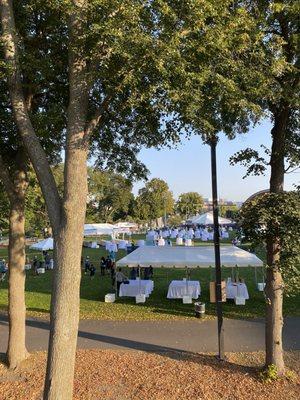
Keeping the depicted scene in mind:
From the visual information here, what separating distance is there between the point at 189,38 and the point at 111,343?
7.82 meters

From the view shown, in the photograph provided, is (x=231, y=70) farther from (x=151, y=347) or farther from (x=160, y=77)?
(x=151, y=347)

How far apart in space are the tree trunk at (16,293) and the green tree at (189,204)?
108 metres

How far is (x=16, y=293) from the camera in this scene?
9.14 meters

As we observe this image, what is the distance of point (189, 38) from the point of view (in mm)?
6559

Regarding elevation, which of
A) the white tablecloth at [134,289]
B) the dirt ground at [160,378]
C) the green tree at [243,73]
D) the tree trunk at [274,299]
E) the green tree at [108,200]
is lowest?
the dirt ground at [160,378]

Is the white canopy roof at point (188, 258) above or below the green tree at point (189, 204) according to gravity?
below

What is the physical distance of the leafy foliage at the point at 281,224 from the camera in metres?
7.86

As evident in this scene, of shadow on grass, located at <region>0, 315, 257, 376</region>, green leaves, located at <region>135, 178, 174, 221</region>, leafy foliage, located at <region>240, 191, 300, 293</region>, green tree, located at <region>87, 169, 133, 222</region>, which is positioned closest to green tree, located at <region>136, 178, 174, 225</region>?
green leaves, located at <region>135, 178, 174, 221</region>

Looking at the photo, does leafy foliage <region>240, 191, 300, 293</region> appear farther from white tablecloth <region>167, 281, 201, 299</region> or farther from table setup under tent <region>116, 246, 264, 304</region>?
white tablecloth <region>167, 281, 201, 299</region>

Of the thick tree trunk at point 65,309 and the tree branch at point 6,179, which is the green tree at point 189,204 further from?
the thick tree trunk at point 65,309

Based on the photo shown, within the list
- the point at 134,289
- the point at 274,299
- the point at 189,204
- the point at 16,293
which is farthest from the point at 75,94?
the point at 189,204

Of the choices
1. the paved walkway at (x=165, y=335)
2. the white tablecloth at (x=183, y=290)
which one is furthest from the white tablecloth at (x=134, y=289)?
the paved walkway at (x=165, y=335)

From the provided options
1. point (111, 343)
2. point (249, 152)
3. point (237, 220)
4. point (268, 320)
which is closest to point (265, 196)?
point (237, 220)

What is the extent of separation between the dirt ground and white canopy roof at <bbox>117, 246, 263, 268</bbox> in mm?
6710
